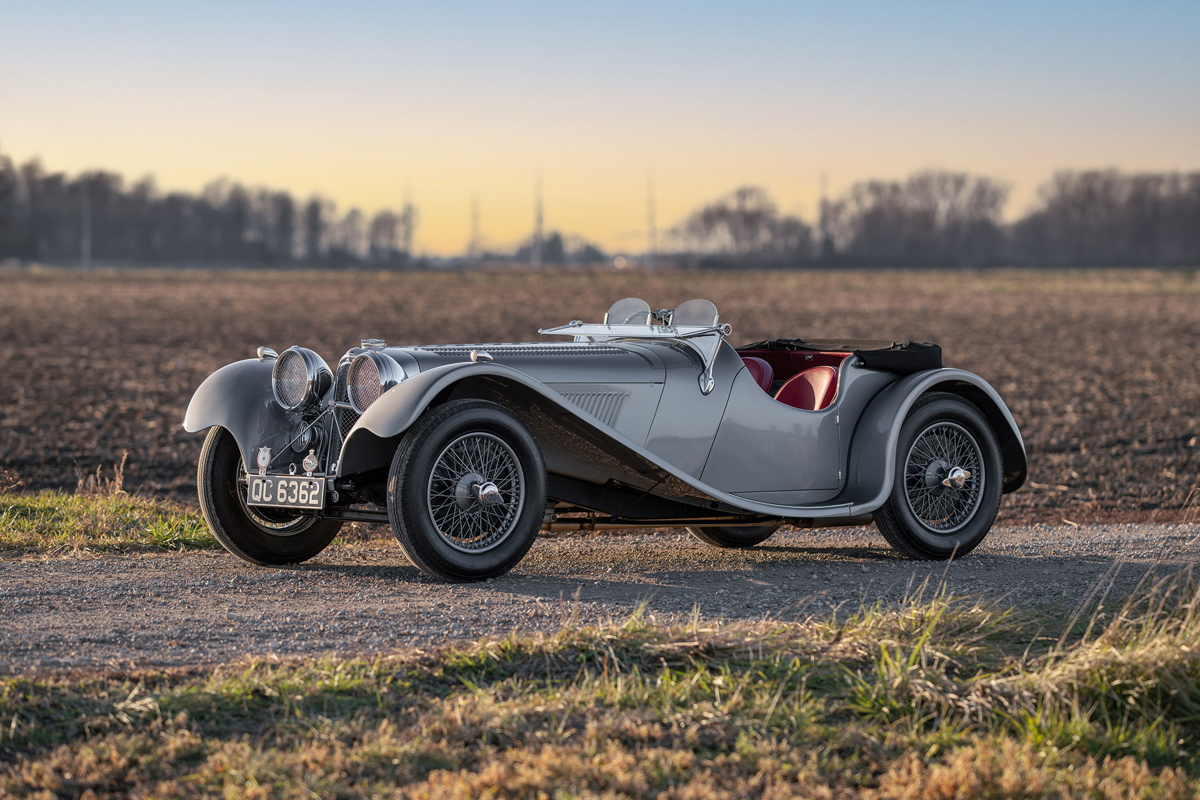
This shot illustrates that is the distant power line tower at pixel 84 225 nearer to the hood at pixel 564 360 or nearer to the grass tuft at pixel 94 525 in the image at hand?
the grass tuft at pixel 94 525

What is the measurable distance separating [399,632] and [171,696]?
1.20 metres

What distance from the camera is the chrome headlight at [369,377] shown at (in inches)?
261

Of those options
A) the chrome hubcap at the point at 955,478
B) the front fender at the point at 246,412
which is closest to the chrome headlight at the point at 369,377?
the front fender at the point at 246,412

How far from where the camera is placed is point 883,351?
26.1ft

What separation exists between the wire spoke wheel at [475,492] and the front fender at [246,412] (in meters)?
1.08

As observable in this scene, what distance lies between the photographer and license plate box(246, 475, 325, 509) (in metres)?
6.43

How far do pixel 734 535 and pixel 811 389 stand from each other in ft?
3.99

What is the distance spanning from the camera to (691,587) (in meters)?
6.64

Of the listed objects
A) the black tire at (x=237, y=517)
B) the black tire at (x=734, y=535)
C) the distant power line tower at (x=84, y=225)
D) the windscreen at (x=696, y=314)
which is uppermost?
the distant power line tower at (x=84, y=225)

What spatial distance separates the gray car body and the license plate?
0.49 ft

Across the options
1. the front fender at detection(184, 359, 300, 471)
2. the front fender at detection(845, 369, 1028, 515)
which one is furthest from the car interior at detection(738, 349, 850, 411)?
the front fender at detection(184, 359, 300, 471)

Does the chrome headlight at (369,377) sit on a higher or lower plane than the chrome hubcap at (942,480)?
higher

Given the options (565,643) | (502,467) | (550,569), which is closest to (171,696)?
(565,643)

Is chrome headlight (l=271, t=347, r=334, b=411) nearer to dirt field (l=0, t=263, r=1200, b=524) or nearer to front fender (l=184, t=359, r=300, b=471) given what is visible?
front fender (l=184, t=359, r=300, b=471)
